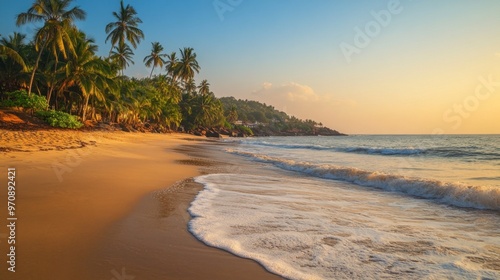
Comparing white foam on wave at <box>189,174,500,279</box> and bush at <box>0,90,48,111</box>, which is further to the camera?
bush at <box>0,90,48,111</box>

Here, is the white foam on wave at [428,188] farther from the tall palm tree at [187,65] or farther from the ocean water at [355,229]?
the tall palm tree at [187,65]

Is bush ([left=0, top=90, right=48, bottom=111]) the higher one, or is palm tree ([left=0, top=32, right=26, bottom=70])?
palm tree ([left=0, top=32, right=26, bottom=70])

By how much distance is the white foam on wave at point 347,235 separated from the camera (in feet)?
10.5

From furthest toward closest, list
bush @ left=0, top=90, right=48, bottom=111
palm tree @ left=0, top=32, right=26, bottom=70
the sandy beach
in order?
palm tree @ left=0, top=32, right=26, bottom=70
bush @ left=0, top=90, right=48, bottom=111
the sandy beach

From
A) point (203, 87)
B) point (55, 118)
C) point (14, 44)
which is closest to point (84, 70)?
point (55, 118)

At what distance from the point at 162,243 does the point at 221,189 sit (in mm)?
3995

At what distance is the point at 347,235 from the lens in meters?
4.28

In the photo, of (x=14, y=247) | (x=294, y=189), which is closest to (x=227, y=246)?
(x=14, y=247)

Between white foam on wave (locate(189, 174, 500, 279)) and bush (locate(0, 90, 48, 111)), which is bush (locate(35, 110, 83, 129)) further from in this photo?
white foam on wave (locate(189, 174, 500, 279))

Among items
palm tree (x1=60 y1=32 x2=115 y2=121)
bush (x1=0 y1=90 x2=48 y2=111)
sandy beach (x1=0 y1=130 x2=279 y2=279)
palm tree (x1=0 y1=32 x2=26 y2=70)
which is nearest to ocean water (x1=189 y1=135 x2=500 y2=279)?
sandy beach (x1=0 y1=130 x2=279 y2=279)

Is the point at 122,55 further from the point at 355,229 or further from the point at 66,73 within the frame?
the point at 355,229

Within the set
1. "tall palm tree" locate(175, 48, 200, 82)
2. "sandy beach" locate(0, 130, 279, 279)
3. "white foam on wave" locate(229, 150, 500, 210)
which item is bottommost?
"sandy beach" locate(0, 130, 279, 279)

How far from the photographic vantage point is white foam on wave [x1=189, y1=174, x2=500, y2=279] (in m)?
3.19

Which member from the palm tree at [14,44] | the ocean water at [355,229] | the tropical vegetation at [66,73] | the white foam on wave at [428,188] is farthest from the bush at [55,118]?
the white foam on wave at [428,188]
